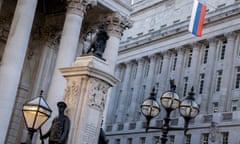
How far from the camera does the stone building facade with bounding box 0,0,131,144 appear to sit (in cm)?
2146

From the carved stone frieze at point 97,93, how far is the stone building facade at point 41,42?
10.7 m

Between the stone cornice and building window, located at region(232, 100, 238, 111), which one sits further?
the stone cornice

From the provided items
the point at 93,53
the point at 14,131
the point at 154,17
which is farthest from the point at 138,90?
the point at 93,53

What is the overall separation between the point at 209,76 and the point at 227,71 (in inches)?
103

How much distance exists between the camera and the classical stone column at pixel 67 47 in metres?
23.1

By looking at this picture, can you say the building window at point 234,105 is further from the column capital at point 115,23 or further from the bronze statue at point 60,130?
the bronze statue at point 60,130

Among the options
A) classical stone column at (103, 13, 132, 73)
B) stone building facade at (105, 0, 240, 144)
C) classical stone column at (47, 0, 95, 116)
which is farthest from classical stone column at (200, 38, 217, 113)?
classical stone column at (47, 0, 95, 116)

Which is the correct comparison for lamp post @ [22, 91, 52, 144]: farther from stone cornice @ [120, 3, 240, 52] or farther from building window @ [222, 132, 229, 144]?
stone cornice @ [120, 3, 240, 52]

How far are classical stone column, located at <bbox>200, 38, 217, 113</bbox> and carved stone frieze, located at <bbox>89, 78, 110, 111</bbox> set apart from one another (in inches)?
1587

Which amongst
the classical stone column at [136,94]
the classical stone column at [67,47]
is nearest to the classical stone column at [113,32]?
the classical stone column at [67,47]

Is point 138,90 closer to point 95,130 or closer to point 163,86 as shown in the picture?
point 163,86

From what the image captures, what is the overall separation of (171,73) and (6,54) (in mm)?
38162

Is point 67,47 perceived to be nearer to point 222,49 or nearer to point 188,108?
point 188,108

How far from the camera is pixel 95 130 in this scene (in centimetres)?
1091
